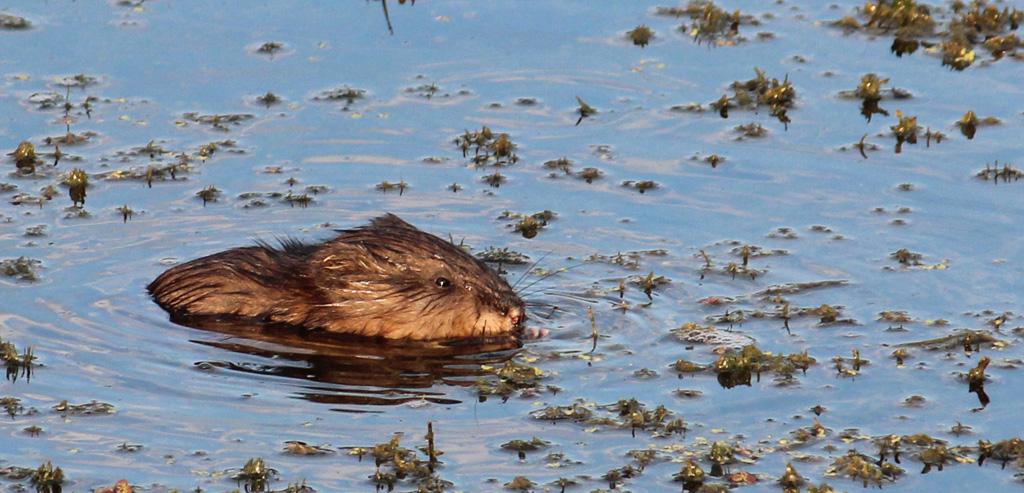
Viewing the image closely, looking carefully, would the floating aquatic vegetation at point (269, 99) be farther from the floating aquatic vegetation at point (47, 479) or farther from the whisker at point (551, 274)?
the floating aquatic vegetation at point (47, 479)

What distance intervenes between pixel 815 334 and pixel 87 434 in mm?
4079

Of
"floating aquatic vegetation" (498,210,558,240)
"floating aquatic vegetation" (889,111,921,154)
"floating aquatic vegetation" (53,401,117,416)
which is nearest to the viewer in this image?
"floating aquatic vegetation" (53,401,117,416)

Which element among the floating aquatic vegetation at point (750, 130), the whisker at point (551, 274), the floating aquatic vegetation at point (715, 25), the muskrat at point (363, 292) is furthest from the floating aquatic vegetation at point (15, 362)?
the floating aquatic vegetation at point (715, 25)

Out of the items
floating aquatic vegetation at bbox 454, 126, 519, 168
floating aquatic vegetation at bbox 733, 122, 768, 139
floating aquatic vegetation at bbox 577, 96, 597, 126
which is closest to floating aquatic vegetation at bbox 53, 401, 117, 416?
floating aquatic vegetation at bbox 454, 126, 519, 168

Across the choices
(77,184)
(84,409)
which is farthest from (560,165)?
(84,409)

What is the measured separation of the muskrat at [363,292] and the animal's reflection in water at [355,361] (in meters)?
0.08

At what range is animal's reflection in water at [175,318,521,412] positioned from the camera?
11367 mm

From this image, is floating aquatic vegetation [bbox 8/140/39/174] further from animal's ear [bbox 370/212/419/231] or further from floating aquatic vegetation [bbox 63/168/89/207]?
animal's ear [bbox 370/212/419/231]

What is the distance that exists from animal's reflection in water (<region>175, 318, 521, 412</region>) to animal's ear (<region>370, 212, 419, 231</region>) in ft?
2.40

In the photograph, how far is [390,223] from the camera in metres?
12.8

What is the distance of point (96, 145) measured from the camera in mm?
14961

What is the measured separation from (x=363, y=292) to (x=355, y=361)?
0.58m

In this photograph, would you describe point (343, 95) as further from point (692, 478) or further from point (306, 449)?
point (692, 478)

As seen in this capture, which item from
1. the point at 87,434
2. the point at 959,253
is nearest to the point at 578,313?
the point at 959,253
